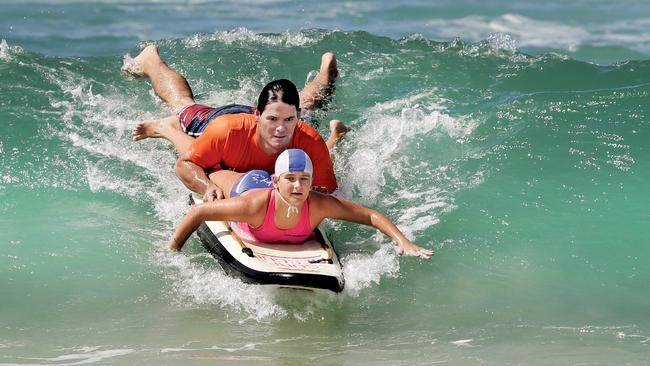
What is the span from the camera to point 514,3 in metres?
17.5

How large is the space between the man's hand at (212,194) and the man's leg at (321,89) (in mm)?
2633

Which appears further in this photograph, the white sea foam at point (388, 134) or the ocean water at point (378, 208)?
the white sea foam at point (388, 134)

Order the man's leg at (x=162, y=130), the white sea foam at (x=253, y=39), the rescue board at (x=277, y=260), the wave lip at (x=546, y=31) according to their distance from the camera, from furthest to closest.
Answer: the wave lip at (x=546, y=31) < the white sea foam at (x=253, y=39) < the man's leg at (x=162, y=130) < the rescue board at (x=277, y=260)

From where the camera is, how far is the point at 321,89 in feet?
31.2

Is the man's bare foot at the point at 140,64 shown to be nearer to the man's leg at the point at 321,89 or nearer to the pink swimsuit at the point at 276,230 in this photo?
the man's leg at the point at 321,89

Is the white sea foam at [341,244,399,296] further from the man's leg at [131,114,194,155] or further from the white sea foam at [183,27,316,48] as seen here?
the white sea foam at [183,27,316,48]

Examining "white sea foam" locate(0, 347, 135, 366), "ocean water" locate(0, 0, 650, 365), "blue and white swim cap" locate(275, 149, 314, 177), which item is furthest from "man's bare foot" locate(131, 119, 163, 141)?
"white sea foam" locate(0, 347, 135, 366)

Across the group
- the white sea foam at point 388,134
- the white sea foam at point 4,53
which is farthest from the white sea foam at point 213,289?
the white sea foam at point 4,53

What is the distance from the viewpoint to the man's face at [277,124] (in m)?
6.64

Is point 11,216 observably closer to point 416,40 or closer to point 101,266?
point 101,266

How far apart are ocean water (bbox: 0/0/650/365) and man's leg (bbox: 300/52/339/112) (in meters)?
0.19

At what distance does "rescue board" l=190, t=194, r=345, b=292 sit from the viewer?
588 centimetres

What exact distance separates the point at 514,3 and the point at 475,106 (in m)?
8.08

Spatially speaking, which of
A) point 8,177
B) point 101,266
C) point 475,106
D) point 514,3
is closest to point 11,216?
point 8,177
